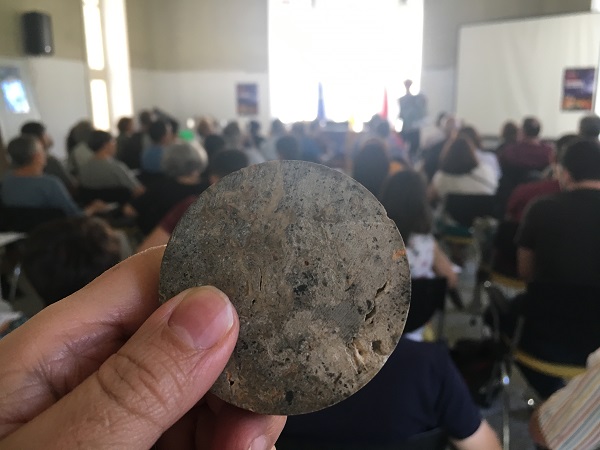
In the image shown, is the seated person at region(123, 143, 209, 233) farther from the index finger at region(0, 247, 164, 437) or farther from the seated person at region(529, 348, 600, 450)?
the index finger at region(0, 247, 164, 437)

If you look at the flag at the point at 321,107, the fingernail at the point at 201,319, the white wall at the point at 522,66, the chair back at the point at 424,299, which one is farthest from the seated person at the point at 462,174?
the flag at the point at 321,107

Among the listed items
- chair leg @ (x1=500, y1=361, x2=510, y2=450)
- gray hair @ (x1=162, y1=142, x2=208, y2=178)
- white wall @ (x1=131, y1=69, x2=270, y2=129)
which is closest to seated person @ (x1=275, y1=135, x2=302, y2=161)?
gray hair @ (x1=162, y1=142, x2=208, y2=178)

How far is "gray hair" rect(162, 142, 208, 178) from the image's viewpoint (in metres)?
3.72

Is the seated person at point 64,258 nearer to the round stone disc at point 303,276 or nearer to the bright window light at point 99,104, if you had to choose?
the round stone disc at point 303,276

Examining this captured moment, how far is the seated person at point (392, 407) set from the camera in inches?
53.8

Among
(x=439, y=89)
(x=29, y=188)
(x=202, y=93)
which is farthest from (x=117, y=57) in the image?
(x=29, y=188)

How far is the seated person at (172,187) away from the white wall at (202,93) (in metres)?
9.01

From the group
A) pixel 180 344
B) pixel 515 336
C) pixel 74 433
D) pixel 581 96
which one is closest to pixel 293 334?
pixel 180 344

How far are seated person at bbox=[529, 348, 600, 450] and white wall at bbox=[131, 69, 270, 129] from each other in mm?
11417

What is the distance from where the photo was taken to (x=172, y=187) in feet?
11.9

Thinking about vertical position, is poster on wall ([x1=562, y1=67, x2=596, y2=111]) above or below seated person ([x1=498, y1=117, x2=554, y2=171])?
above

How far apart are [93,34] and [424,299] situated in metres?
9.52

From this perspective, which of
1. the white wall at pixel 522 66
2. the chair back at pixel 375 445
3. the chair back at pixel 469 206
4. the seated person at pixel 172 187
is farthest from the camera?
the white wall at pixel 522 66

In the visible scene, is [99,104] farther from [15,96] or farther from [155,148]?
[155,148]
